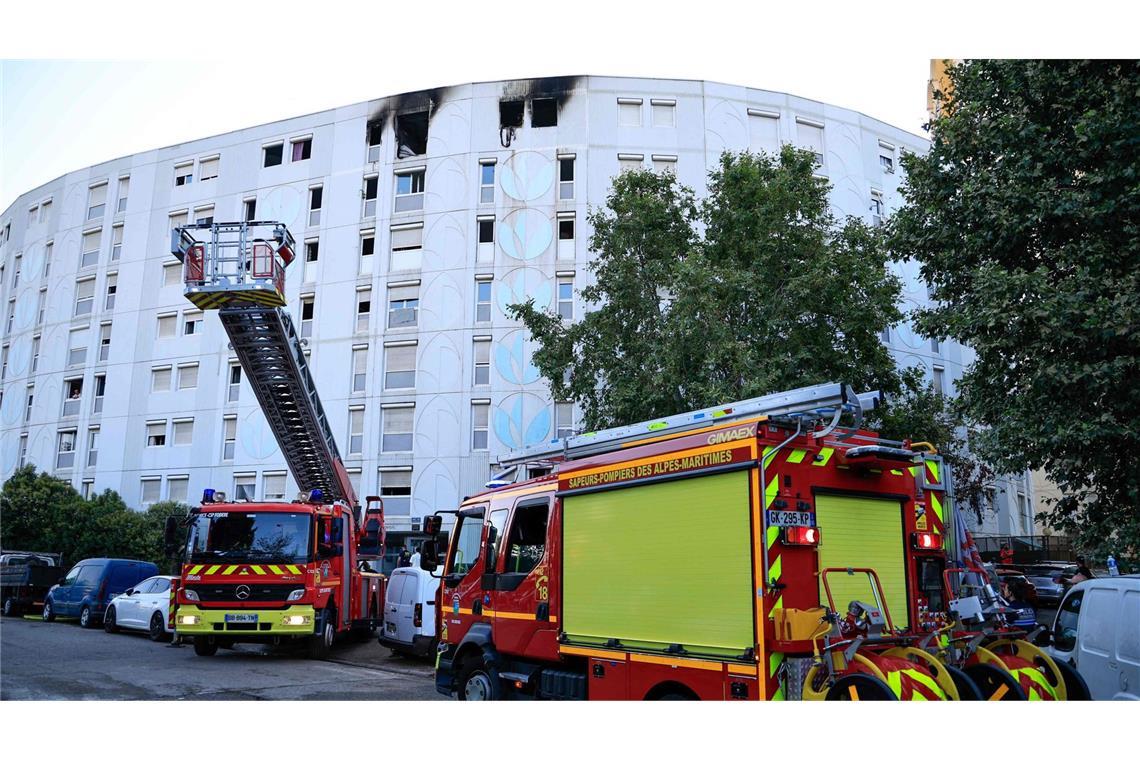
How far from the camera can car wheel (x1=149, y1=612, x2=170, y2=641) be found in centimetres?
1858

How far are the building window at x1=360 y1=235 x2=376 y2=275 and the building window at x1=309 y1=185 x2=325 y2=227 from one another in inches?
87.8

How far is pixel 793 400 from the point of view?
6.66 metres

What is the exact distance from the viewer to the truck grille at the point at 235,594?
1410 cm

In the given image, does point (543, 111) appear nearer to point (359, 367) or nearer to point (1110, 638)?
point (359, 367)

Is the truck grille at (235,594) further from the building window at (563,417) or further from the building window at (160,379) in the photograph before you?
the building window at (160,379)

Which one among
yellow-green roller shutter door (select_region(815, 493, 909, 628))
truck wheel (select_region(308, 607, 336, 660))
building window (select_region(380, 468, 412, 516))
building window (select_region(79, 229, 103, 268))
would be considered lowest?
truck wheel (select_region(308, 607, 336, 660))

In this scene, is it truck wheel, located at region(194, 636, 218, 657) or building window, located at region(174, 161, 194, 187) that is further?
building window, located at region(174, 161, 194, 187)

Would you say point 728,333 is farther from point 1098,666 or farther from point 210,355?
point 210,355

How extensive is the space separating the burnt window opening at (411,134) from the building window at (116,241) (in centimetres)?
1309

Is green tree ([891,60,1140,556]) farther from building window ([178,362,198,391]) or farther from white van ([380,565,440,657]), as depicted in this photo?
building window ([178,362,198,391])

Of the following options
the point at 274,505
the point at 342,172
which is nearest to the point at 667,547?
the point at 274,505

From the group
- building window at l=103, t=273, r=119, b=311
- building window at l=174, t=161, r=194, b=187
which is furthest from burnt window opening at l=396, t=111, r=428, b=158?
building window at l=103, t=273, r=119, b=311

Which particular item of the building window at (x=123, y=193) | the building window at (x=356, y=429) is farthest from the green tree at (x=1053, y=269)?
the building window at (x=123, y=193)

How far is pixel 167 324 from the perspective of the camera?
3441 cm
